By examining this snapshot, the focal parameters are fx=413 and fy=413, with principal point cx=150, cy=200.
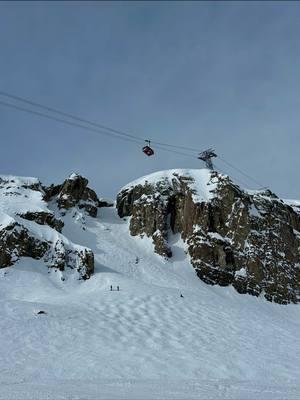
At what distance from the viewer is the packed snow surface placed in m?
13.5

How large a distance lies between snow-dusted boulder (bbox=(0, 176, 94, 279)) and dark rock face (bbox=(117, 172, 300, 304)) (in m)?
12.9

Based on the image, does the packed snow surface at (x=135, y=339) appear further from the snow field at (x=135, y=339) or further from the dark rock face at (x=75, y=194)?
the dark rock face at (x=75, y=194)

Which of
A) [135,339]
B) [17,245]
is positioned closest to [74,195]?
[17,245]

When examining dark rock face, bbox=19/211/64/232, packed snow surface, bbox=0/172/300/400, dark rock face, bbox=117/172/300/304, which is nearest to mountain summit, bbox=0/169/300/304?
dark rock face, bbox=117/172/300/304

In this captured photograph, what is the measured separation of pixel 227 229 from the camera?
52.7 meters

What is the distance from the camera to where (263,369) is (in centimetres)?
1866

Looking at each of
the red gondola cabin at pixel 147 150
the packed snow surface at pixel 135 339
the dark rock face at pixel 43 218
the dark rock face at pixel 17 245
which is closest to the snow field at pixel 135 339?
the packed snow surface at pixel 135 339

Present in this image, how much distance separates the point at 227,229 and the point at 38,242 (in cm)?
2425

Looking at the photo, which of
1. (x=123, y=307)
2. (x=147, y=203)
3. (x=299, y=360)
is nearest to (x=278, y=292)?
(x=147, y=203)

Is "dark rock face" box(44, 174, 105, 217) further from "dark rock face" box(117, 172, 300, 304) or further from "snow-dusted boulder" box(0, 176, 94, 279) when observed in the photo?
"snow-dusted boulder" box(0, 176, 94, 279)

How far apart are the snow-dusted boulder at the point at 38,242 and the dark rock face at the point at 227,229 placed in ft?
42.4

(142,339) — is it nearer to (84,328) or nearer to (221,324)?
(84,328)

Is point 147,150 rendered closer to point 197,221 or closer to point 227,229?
point 197,221

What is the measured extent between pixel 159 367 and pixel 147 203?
3900cm
